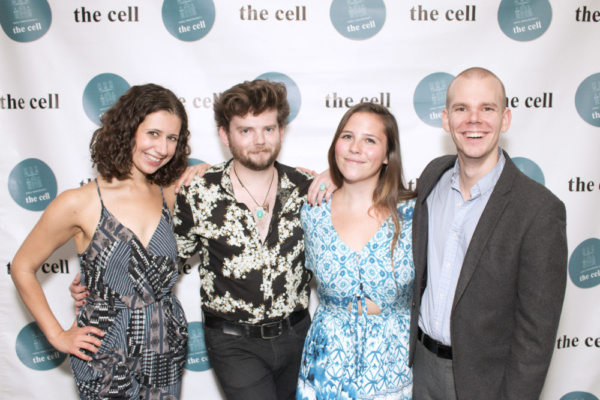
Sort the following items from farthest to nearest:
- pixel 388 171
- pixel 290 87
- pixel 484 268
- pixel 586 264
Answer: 1. pixel 586 264
2. pixel 290 87
3. pixel 388 171
4. pixel 484 268

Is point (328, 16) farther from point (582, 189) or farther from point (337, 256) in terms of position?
point (582, 189)

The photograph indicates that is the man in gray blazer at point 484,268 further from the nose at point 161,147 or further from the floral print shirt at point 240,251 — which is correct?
the nose at point 161,147

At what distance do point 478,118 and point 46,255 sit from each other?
170cm

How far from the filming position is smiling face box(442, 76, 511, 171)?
1.48 metres

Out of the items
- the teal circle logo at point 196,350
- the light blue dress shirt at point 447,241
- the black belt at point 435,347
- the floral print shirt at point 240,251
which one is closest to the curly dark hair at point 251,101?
the floral print shirt at point 240,251

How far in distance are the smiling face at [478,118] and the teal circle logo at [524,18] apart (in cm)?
102

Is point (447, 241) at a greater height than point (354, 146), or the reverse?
point (354, 146)

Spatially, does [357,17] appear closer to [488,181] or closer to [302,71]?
[302,71]

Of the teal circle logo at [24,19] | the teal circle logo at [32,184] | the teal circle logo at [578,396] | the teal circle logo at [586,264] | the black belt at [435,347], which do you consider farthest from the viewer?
the teal circle logo at [578,396]

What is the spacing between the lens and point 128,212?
169 centimetres

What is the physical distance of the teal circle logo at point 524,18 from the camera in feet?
7.52

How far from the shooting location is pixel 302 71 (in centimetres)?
233

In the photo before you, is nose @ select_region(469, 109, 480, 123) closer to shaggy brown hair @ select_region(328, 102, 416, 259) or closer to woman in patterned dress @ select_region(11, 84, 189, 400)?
shaggy brown hair @ select_region(328, 102, 416, 259)

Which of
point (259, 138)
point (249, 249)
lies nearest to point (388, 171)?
point (259, 138)
